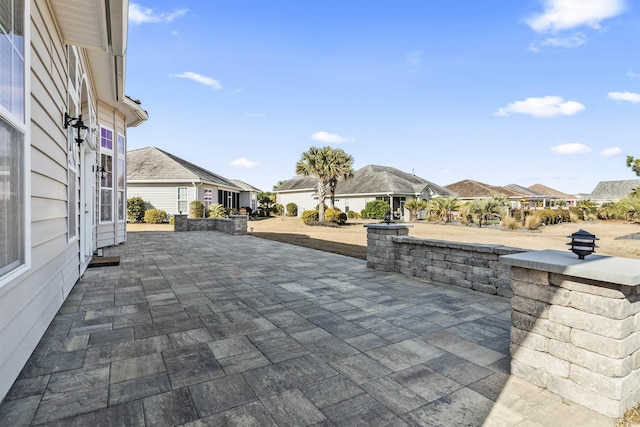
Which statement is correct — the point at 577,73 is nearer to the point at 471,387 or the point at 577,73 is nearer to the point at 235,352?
the point at 471,387

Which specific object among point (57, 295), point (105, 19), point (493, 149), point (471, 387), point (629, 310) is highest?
point (493, 149)

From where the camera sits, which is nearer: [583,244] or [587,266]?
[587,266]

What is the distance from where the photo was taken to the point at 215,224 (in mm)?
16547

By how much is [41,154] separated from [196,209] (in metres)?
16.4

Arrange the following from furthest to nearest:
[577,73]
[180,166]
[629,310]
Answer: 1. [180,166]
2. [577,73]
3. [629,310]

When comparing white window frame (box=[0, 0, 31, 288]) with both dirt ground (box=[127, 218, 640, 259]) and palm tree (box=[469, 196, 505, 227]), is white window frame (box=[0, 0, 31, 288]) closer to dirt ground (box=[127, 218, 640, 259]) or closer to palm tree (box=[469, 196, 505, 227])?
dirt ground (box=[127, 218, 640, 259])

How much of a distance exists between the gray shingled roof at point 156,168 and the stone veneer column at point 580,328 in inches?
759

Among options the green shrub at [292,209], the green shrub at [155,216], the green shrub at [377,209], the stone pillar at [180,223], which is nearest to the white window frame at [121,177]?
the stone pillar at [180,223]

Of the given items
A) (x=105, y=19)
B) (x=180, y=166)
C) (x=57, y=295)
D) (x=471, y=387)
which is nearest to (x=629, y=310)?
(x=471, y=387)

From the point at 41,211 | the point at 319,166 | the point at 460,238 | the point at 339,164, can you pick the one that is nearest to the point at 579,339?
the point at 41,211

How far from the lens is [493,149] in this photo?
2494 cm

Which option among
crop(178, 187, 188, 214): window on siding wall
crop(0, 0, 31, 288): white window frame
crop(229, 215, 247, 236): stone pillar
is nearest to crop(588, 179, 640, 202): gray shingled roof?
crop(229, 215, 247, 236): stone pillar

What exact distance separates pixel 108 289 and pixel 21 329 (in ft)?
9.04

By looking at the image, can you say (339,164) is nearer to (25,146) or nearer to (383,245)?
(383,245)
